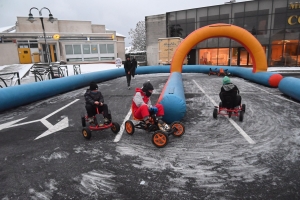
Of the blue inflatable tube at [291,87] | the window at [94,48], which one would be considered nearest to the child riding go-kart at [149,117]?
the blue inflatable tube at [291,87]

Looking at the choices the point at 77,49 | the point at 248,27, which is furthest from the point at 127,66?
the point at 77,49

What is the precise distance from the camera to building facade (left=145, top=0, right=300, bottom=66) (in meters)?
23.8

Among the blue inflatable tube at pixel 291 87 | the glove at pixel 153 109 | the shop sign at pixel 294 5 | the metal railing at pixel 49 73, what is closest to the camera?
the glove at pixel 153 109

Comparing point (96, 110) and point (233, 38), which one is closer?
point (96, 110)

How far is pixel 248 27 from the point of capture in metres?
25.6

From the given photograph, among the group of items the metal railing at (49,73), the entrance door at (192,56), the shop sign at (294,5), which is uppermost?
the shop sign at (294,5)

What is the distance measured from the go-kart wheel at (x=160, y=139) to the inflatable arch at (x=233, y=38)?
9944mm

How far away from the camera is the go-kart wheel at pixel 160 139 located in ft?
14.8

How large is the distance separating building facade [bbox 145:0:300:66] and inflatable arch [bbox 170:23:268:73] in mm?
14082

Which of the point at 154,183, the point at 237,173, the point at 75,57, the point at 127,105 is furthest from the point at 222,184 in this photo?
the point at 75,57

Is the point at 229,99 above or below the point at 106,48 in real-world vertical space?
below

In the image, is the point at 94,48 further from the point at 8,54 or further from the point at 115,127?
the point at 115,127

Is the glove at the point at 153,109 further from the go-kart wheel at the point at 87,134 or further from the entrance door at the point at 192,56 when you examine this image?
the entrance door at the point at 192,56

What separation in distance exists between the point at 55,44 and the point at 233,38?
2836cm
